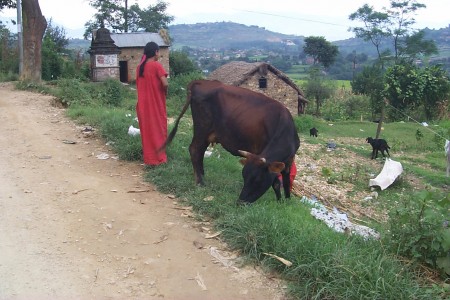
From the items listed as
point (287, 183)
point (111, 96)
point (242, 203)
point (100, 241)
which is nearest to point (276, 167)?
point (242, 203)

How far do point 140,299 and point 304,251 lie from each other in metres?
1.38

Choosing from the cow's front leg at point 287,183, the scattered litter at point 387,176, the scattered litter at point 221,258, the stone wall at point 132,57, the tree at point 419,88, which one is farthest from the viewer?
the tree at point 419,88

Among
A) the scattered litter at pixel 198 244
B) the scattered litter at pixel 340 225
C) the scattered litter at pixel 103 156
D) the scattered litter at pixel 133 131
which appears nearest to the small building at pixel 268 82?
the scattered litter at pixel 133 131

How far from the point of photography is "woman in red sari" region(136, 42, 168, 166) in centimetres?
693

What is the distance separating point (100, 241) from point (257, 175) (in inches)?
69.7

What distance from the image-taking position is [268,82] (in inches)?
1136

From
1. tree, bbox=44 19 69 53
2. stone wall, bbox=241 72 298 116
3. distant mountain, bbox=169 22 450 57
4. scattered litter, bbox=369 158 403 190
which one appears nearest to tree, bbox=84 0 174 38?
tree, bbox=44 19 69 53

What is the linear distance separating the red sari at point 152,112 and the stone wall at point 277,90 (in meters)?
21.7

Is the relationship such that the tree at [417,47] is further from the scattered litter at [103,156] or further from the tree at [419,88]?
the scattered litter at [103,156]

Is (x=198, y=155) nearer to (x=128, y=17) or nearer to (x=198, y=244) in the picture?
(x=198, y=244)

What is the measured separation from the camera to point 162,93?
23.2 feet

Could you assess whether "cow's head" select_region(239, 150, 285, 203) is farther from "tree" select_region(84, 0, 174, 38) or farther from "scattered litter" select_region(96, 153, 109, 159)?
"tree" select_region(84, 0, 174, 38)

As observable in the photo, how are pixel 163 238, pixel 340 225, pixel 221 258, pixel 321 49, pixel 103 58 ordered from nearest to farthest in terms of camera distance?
pixel 221 258, pixel 163 238, pixel 340 225, pixel 103 58, pixel 321 49

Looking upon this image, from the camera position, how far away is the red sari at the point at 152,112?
22.7 feet
